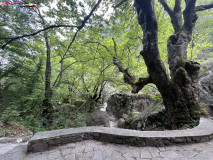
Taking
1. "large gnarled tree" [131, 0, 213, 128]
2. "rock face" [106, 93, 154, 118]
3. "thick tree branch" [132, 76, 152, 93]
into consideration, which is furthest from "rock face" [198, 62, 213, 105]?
"rock face" [106, 93, 154, 118]

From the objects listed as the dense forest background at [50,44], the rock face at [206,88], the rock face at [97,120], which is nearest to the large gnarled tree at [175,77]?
the dense forest background at [50,44]

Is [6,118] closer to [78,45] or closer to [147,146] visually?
[78,45]

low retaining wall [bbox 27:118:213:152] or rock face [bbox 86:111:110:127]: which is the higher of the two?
low retaining wall [bbox 27:118:213:152]

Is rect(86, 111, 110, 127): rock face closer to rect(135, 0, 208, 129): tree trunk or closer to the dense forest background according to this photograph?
the dense forest background

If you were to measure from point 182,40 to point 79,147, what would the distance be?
452 cm

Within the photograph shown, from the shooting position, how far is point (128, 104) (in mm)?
8938

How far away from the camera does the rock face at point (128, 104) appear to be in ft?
28.7

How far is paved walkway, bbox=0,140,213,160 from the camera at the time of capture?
5.06 feet

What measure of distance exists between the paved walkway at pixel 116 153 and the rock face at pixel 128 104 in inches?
277

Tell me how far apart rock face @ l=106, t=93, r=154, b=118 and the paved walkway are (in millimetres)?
7037

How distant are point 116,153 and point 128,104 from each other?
7625 millimetres

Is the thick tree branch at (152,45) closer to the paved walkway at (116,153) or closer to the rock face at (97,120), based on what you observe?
the paved walkway at (116,153)

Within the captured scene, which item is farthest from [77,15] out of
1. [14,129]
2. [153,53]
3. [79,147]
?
[14,129]

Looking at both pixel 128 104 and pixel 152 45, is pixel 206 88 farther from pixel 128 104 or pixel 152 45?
pixel 128 104
